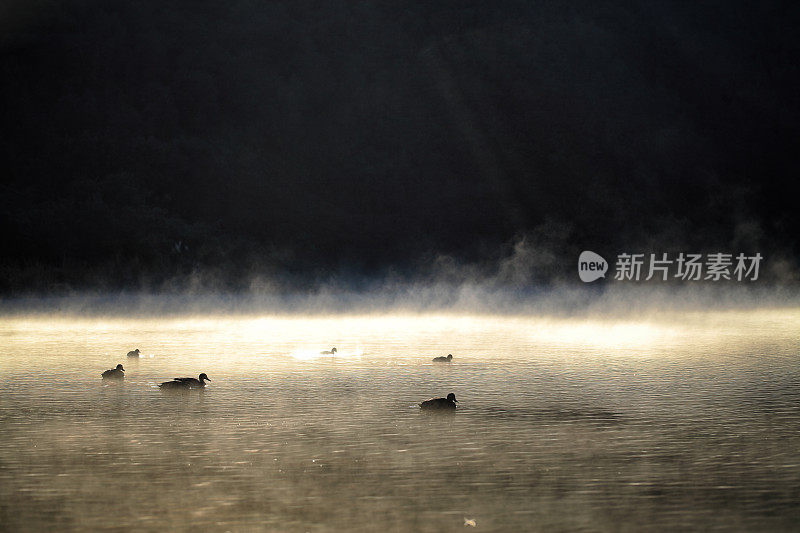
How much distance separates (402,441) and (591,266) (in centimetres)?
Answer: 4552

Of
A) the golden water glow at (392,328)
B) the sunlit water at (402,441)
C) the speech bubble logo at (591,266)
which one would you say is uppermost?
the speech bubble logo at (591,266)

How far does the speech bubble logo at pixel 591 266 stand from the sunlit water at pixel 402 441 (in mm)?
33355

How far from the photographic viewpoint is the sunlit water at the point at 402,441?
7461 millimetres

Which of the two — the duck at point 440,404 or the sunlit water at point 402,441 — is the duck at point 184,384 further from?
the duck at point 440,404

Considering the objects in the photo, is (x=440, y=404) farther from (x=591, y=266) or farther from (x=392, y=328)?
(x=591, y=266)

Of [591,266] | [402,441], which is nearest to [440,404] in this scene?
[402,441]

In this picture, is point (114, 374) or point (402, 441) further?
point (114, 374)

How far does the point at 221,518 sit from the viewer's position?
286 inches

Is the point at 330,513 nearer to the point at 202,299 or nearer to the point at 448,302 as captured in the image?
the point at 448,302

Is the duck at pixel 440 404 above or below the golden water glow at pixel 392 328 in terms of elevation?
below

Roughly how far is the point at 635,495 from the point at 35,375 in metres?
10.6

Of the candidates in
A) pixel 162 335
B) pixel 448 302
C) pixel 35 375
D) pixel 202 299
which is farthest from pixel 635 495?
pixel 202 299

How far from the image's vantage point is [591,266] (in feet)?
178

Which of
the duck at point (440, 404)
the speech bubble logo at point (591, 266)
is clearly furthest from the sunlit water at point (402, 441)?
the speech bubble logo at point (591, 266)
